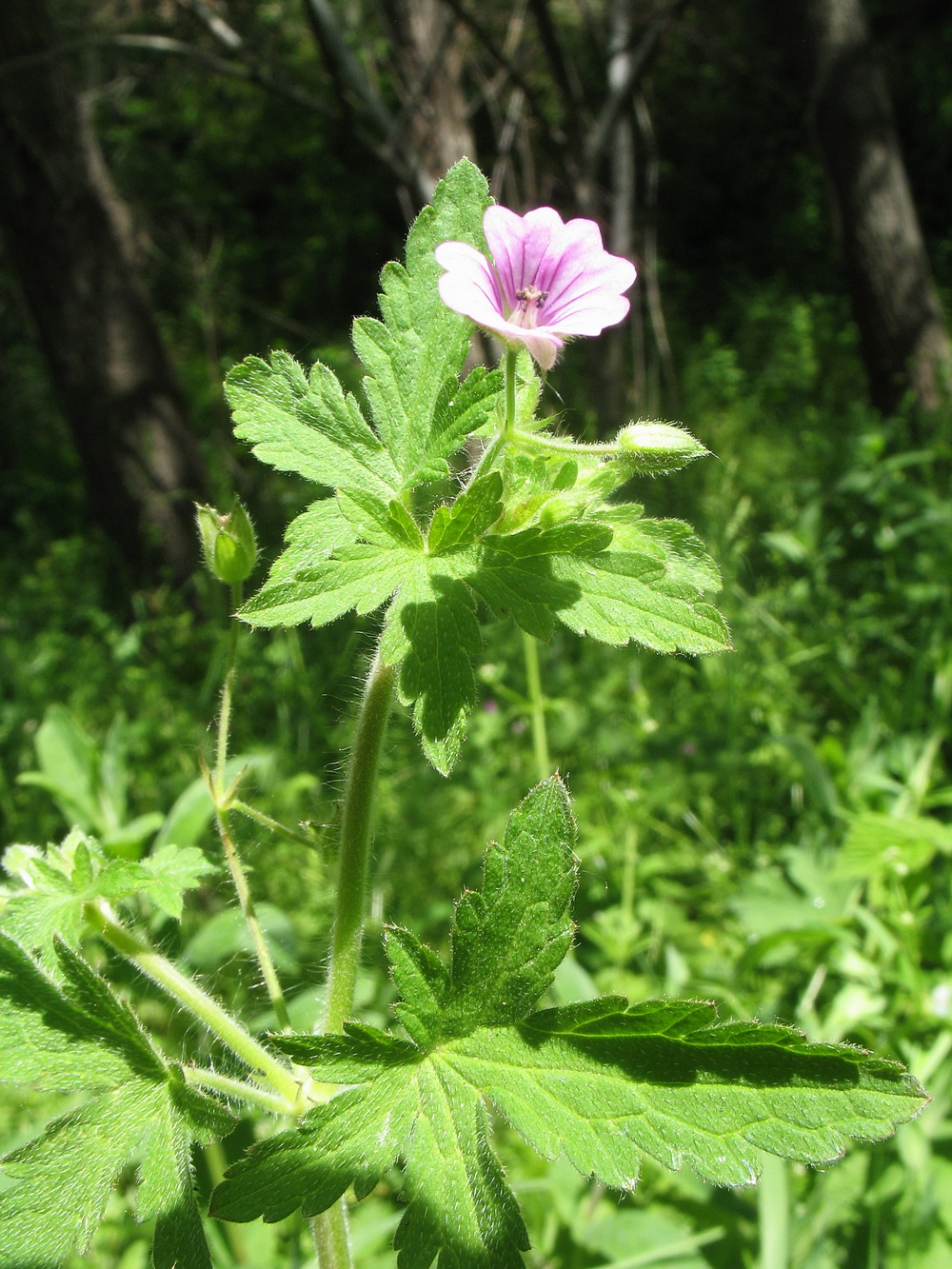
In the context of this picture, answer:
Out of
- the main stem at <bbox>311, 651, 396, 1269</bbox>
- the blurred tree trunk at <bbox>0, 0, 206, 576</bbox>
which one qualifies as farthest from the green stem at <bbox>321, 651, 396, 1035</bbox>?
the blurred tree trunk at <bbox>0, 0, 206, 576</bbox>

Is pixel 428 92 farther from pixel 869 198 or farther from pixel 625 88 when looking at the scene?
pixel 869 198

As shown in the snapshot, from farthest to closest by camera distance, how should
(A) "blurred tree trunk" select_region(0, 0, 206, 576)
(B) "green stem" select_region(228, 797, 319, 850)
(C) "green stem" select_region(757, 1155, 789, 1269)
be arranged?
1. (A) "blurred tree trunk" select_region(0, 0, 206, 576)
2. (C) "green stem" select_region(757, 1155, 789, 1269)
3. (B) "green stem" select_region(228, 797, 319, 850)

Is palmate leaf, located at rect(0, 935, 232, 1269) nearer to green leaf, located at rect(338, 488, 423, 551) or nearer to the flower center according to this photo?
green leaf, located at rect(338, 488, 423, 551)

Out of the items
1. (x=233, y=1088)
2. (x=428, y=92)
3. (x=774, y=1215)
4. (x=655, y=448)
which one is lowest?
(x=774, y=1215)

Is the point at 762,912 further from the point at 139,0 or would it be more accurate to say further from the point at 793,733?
the point at 139,0

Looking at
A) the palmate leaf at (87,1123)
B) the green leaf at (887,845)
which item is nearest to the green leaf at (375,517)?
the palmate leaf at (87,1123)

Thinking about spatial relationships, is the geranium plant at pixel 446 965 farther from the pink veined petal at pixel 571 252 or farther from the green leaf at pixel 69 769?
the green leaf at pixel 69 769

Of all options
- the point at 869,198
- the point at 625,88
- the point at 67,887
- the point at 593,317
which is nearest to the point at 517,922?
the point at 67,887
